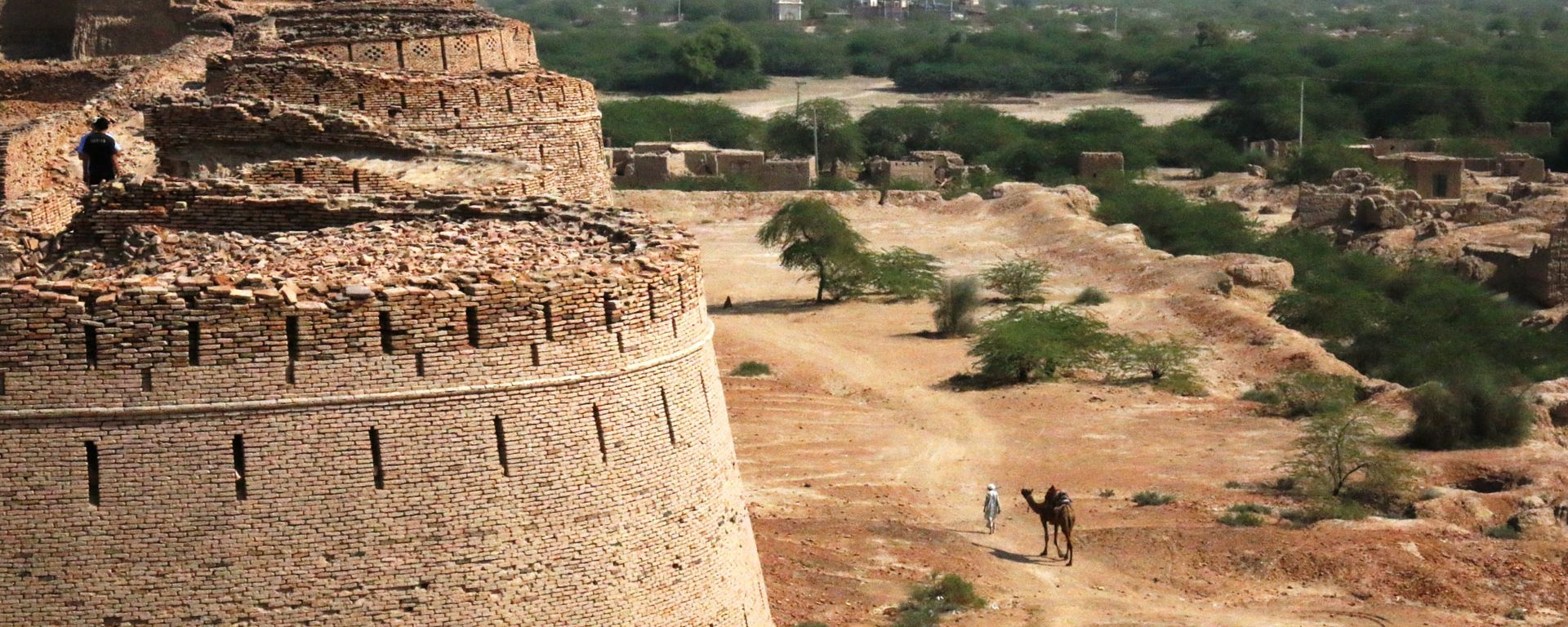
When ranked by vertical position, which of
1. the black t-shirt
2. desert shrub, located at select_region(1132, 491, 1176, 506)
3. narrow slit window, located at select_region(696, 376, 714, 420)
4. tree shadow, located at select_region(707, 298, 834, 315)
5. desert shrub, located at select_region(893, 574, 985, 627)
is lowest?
tree shadow, located at select_region(707, 298, 834, 315)

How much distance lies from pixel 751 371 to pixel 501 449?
770 inches

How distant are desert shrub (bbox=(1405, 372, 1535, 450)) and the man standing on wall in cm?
1538

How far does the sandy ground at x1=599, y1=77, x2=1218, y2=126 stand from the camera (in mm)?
83750

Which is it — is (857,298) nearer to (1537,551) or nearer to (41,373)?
(1537,551)

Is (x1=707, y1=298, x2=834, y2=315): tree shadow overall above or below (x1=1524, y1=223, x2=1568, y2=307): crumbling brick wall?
below

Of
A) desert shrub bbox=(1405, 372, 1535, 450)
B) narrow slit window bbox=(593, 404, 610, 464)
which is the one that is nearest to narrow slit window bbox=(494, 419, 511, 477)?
narrow slit window bbox=(593, 404, 610, 464)

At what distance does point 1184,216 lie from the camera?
4581 cm

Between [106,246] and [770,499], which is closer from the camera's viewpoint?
[106,246]

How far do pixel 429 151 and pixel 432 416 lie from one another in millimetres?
7184

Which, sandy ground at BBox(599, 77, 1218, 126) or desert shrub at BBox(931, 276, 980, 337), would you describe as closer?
desert shrub at BBox(931, 276, 980, 337)

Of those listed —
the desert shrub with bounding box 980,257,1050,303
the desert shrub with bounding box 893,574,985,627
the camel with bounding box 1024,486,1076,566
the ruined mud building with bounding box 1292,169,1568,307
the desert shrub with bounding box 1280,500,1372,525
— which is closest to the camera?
the desert shrub with bounding box 893,574,985,627

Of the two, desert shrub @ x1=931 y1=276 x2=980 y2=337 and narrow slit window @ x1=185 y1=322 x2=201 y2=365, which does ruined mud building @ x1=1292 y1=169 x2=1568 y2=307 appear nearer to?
desert shrub @ x1=931 y1=276 x2=980 y2=337

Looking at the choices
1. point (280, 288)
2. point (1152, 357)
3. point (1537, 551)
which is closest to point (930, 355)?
point (1152, 357)

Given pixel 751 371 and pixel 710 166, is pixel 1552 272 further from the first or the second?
pixel 710 166
